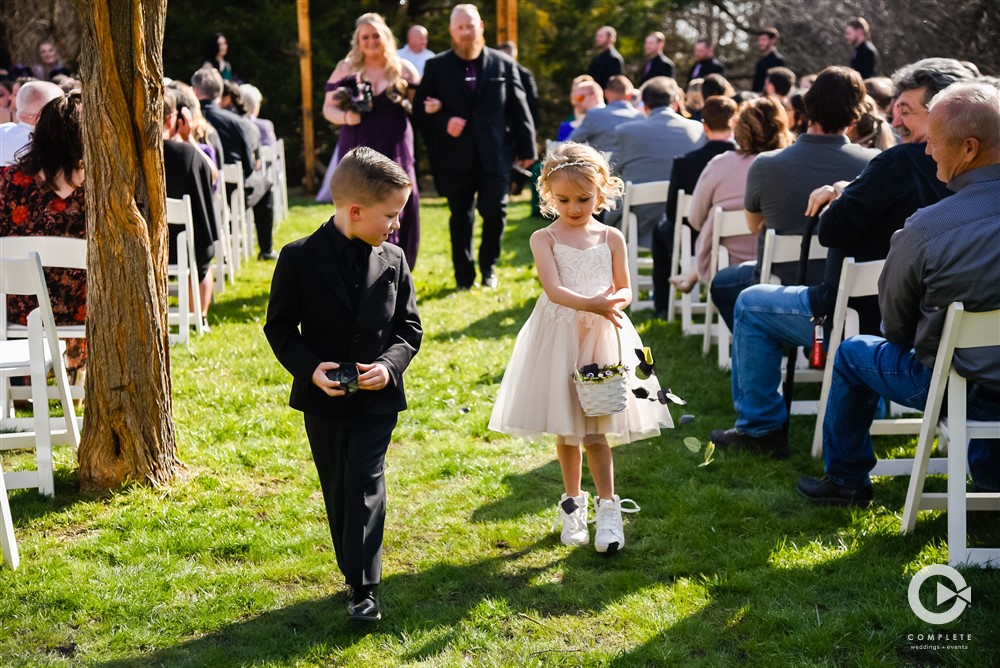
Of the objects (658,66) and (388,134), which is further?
(658,66)

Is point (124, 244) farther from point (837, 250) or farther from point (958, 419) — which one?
point (958, 419)

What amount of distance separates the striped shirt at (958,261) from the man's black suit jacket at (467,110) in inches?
215

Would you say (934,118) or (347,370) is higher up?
(934,118)

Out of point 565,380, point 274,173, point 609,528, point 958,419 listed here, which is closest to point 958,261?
point 958,419

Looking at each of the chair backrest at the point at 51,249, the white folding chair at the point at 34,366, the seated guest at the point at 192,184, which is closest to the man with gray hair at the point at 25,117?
the seated guest at the point at 192,184

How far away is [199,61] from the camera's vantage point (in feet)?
59.0

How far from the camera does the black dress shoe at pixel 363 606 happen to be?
11.9 ft

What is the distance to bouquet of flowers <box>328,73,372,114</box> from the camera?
8.29 m

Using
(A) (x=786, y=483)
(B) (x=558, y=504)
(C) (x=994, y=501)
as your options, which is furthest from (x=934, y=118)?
(B) (x=558, y=504)

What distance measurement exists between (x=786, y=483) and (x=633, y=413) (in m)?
1.14

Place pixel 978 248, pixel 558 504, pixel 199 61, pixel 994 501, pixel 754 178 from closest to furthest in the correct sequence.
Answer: pixel 978 248, pixel 994 501, pixel 558 504, pixel 754 178, pixel 199 61

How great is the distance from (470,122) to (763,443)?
4.68m

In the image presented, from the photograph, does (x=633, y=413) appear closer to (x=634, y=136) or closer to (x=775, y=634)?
(x=775, y=634)

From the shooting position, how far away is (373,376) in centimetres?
350
